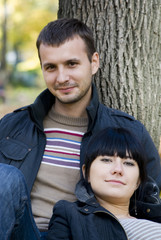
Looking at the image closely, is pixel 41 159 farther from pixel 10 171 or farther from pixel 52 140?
pixel 10 171

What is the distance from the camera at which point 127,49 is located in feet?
11.5

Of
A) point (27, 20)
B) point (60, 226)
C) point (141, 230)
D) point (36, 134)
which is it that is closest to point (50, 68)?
point (36, 134)

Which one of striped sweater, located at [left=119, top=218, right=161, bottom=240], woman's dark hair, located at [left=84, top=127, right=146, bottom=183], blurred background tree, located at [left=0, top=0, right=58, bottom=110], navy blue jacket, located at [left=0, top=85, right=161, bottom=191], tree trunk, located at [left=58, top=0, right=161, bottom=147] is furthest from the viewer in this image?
blurred background tree, located at [left=0, top=0, right=58, bottom=110]

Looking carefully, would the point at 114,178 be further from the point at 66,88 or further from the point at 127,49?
Answer: the point at 127,49

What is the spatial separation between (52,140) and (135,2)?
1525mm

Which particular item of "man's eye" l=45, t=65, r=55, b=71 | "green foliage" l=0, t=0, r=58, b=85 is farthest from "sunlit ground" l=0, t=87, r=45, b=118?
"man's eye" l=45, t=65, r=55, b=71

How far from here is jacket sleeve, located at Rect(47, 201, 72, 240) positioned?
7.61 feet

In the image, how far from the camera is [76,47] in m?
3.00

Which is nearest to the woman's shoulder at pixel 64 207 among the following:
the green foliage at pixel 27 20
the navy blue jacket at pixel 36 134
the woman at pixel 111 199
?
the woman at pixel 111 199

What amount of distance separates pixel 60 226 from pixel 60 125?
97 centimetres

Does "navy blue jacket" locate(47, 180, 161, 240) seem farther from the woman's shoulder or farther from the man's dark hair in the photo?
the man's dark hair

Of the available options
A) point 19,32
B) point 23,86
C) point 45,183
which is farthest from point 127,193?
point 23,86

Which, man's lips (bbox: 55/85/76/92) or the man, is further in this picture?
man's lips (bbox: 55/85/76/92)

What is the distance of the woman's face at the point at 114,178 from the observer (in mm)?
2477
